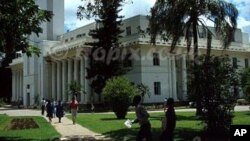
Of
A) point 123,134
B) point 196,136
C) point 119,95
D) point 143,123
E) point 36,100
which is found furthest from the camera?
point 36,100

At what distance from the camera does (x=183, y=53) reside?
59.6 meters

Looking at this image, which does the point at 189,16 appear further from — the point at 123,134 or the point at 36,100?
the point at 36,100

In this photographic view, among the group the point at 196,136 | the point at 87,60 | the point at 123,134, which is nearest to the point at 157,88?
the point at 87,60

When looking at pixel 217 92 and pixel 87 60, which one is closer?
pixel 217 92

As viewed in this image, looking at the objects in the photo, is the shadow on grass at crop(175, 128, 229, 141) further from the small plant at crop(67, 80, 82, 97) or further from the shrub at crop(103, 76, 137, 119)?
the small plant at crop(67, 80, 82, 97)

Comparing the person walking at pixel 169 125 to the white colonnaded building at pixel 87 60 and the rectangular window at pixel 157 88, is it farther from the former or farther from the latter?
the rectangular window at pixel 157 88

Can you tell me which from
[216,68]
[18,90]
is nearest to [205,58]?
[216,68]

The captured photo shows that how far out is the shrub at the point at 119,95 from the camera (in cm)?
3192

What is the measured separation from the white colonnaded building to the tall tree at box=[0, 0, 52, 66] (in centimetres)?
2641

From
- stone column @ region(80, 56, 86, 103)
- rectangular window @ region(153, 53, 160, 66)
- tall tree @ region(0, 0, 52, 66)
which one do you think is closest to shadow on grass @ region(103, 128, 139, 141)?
tall tree @ region(0, 0, 52, 66)

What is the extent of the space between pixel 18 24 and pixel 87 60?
1691 inches

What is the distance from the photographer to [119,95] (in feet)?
106

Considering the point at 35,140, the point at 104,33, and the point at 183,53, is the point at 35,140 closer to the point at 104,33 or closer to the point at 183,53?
the point at 104,33

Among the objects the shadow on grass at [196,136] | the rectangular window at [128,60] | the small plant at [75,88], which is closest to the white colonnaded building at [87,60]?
the rectangular window at [128,60]
